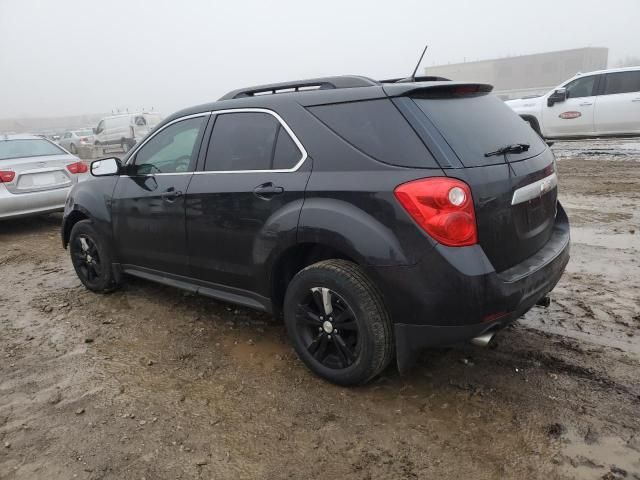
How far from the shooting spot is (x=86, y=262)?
4.79 meters

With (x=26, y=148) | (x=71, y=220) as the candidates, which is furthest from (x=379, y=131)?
(x=26, y=148)

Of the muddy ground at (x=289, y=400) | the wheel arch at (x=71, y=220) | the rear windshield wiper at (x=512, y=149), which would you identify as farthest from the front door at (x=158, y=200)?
the rear windshield wiper at (x=512, y=149)

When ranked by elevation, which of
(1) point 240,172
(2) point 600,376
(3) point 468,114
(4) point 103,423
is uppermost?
(3) point 468,114

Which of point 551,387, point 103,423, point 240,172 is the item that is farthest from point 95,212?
point 551,387

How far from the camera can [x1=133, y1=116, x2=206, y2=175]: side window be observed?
3.74 metres

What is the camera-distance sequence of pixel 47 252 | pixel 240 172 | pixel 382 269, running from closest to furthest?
pixel 382 269
pixel 240 172
pixel 47 252

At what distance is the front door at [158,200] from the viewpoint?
12.2 feet

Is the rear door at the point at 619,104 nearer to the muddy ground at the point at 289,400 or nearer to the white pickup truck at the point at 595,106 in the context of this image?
the white pickup truck at the point at 595,106

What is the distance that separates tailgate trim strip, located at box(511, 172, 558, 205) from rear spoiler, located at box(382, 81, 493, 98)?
67 cm

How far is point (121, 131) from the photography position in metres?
26.8

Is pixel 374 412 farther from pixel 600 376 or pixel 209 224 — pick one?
pixel 209 224

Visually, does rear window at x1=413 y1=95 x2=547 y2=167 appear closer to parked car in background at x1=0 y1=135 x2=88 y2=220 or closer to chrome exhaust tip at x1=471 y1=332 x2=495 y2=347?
chrome exhaust tip at x1=471 y1=332 x2=495 y2=347

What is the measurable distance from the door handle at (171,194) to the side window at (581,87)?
11250 mm

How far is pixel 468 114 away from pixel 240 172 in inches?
57.2
